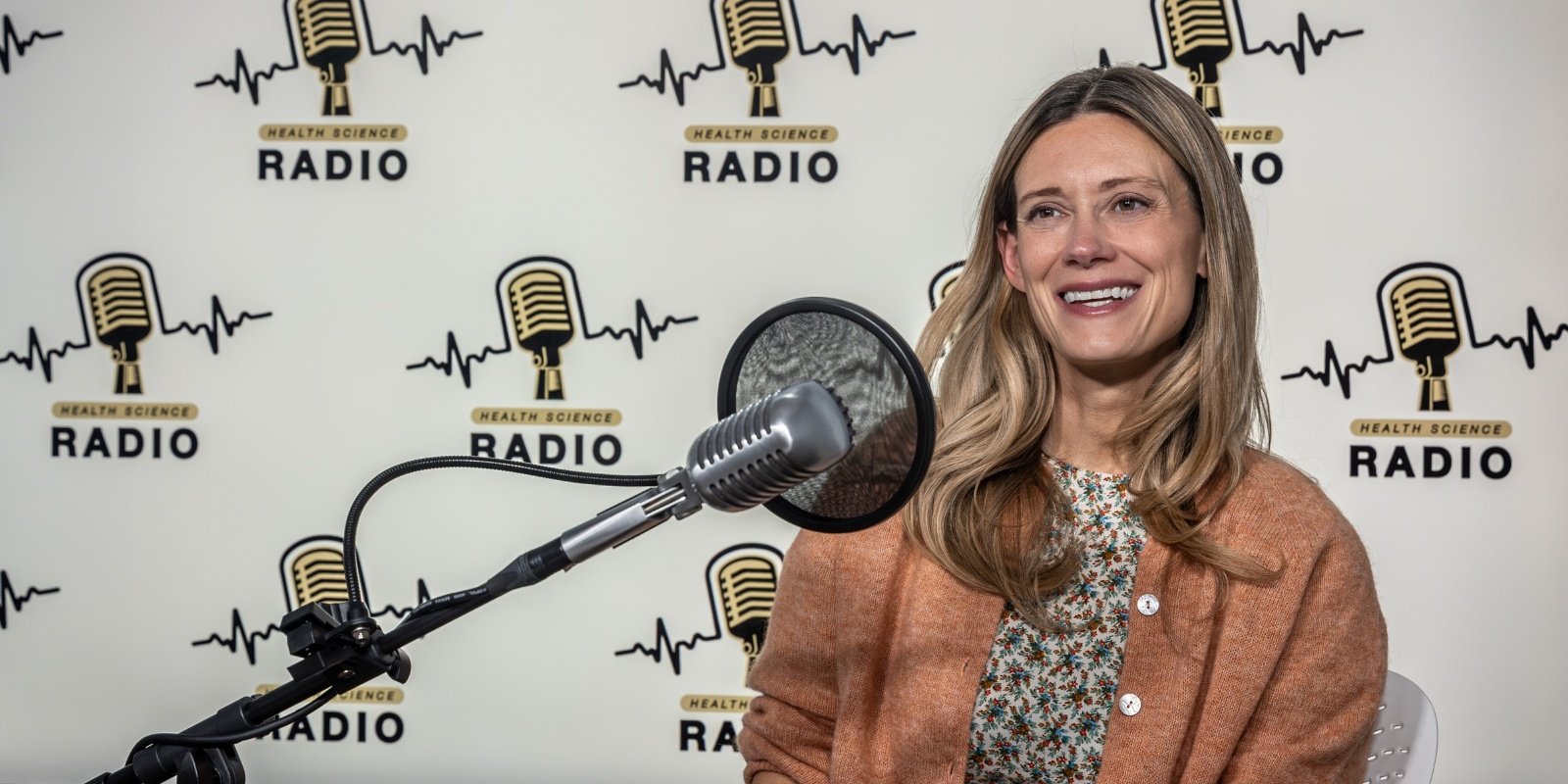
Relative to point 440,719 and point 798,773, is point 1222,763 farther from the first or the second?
point 440,719

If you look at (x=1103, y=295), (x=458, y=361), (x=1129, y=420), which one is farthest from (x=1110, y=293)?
(x=458, y=361)

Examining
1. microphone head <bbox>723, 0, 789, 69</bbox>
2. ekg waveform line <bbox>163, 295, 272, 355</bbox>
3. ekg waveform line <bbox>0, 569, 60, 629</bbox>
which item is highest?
microphone head <bbox>723, 0, 789, 69</bbox>

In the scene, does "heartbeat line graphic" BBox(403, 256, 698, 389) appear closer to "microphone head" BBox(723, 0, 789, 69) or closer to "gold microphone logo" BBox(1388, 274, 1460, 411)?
"microphone head" BBox(723, 0, 789, 69)

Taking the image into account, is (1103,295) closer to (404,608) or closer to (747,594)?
(747,594)

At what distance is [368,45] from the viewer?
7.18 ft

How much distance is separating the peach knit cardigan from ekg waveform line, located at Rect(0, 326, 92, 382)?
1578mm

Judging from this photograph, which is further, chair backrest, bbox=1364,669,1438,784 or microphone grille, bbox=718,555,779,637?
microphone grille, bbox=718,555,779,637

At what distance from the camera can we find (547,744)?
2180 mm

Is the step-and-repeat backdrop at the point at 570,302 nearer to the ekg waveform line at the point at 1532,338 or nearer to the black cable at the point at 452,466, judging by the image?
the ekg waveform line at the point at 1532,338

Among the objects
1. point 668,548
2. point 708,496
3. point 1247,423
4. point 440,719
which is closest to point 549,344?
point 668,548

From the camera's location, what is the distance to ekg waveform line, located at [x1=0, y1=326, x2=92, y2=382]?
2227 mm

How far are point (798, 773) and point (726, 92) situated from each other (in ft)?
4.11

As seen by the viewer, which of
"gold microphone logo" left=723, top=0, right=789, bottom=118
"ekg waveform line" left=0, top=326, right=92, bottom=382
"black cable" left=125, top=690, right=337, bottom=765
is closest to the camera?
"black cable" left=125, top=690, right=337, bottom=765

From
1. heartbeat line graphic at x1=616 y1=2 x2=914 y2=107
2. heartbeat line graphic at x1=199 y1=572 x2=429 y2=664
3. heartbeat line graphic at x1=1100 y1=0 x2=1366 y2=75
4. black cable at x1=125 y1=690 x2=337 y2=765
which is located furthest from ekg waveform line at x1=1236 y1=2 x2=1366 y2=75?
black cable at x1=125 y1=690 x2=337 y2=765
